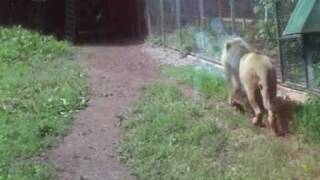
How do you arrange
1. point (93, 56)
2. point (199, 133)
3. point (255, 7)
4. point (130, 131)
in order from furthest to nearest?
point (93, 56) → point (255, 7) → point (130, 131) → point (199, 133)

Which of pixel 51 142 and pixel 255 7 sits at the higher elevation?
pixel 255 7

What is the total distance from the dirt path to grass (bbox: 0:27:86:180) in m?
0.18

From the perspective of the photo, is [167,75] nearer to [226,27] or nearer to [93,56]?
[226,27]

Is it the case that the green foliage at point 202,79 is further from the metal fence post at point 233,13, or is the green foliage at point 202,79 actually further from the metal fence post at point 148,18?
the metal fence post at point 148,18

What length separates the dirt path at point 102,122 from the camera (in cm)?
700

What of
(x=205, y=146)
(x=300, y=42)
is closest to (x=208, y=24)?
(x=300, y=42)

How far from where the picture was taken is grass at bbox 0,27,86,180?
23.8 feet

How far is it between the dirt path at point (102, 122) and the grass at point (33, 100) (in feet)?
0.58

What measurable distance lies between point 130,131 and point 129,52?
7.75m

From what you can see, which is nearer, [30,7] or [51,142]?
[51,142]

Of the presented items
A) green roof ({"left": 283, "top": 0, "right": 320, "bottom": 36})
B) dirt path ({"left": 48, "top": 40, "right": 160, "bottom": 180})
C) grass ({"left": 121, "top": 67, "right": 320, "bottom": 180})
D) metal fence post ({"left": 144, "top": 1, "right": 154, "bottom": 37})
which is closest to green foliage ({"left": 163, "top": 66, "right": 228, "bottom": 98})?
grass ({"left": 121, "top": 67, "right": 320, "bottom": 180})

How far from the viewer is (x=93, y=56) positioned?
14961 millimetres

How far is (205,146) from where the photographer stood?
7.29 meters

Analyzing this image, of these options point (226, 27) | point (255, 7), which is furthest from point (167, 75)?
point (255, 7)
